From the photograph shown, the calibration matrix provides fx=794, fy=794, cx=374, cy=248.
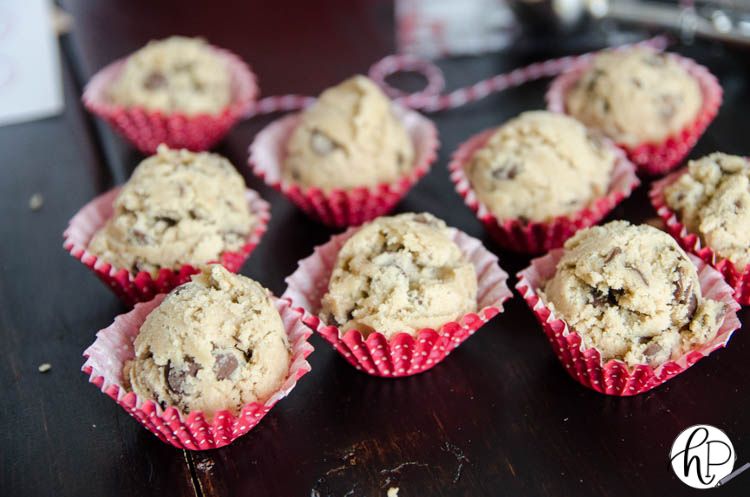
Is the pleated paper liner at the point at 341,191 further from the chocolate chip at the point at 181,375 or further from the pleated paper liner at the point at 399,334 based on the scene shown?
the chocolate chip at the point at 181,375

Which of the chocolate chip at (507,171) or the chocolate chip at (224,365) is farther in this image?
the chocolate chip at (507,171)

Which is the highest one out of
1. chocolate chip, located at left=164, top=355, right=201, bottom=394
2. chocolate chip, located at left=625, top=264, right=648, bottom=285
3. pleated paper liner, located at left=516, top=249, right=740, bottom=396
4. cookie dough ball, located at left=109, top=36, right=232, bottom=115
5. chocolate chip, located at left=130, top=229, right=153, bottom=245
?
cookie dough ball, located at left=109, top=36, right=232, bottom=115

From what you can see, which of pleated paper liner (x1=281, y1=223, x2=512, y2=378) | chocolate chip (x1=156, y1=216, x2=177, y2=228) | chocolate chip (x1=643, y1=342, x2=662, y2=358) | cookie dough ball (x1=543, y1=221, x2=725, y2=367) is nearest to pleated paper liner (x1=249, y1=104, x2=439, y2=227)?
pleated paper liner (x1=281, y1=223, x2=512, y2=378)

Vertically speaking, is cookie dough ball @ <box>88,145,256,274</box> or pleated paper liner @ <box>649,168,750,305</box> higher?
cookie dough ball @ <box>88,145,256,274</box>

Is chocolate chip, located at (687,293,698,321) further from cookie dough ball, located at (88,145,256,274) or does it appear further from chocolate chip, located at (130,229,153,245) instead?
chocolate chip, located at (130,229,153,245)

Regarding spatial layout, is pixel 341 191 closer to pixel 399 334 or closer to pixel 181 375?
pixel 399 334

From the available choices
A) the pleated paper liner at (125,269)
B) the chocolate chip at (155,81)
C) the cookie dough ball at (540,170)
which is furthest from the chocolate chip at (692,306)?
the chocolate chip at (155,81)

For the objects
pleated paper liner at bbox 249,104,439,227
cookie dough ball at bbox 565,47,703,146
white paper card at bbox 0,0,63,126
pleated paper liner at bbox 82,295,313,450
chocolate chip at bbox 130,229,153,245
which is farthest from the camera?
white paper card at bbox 0,0,63,126
